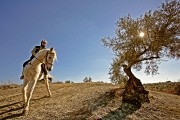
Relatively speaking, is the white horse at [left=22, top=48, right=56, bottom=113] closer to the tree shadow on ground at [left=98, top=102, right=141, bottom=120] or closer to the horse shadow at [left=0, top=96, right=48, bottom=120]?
the horse shadow at [left=0, top=96, right=48, bottom=120]

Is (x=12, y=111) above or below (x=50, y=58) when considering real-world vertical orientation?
below

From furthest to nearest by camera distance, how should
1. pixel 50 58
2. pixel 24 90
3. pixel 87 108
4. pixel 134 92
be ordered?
pixel 134 92 < pixel 24 90 < pixel 87 108 < pixel 50 58

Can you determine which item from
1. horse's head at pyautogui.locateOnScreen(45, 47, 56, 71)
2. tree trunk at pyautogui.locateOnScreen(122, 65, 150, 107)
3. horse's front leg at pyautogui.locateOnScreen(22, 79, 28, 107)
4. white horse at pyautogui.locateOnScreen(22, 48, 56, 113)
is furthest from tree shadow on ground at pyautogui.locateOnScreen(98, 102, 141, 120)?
horse's front leg at pyautogui.locateOnScreen(22, 79, 28, 107)

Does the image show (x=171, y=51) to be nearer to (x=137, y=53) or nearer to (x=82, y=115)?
(x=137, y=53)

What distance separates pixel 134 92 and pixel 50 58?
617cm

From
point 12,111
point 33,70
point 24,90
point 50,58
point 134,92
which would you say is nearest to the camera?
point 50,58

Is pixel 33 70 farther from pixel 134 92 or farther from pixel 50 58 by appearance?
pixel 134 92

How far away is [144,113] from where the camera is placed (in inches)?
558

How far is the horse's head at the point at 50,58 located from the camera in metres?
Answer: 13.3

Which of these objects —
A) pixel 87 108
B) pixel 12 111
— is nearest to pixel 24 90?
pixel 12 111

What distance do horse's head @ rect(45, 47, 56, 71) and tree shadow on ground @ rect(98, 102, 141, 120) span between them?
379 cm

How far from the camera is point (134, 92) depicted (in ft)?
53.9

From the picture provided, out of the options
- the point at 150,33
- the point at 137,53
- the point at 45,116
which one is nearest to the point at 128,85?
the point at 137,53

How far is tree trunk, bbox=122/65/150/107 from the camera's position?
1584 centimetres
